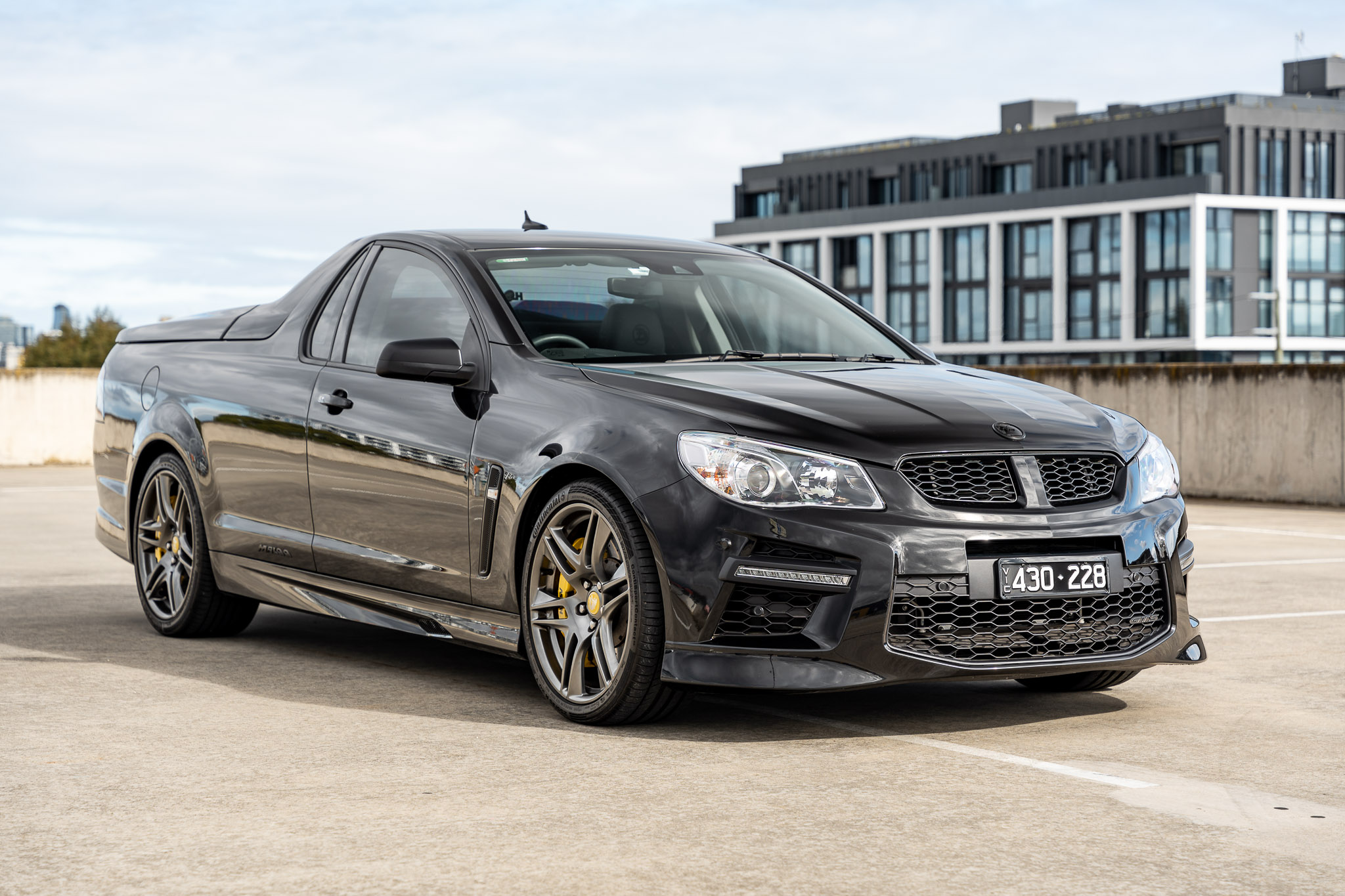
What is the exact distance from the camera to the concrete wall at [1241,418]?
18.1 meters

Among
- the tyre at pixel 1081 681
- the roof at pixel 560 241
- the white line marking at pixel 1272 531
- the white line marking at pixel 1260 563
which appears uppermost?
the roof at pixel 560 241

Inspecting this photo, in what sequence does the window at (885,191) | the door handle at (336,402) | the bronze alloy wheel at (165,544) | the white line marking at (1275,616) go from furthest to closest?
the window at (885,191)
the white line marking at (1275,616)
the bronze alloy wheel at (165,544)
the door handle at (336,402)

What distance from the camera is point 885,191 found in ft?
321

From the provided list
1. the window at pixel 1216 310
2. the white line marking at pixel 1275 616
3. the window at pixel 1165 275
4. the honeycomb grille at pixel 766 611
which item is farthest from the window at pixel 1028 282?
the honeycomb grille at pixel 766 611

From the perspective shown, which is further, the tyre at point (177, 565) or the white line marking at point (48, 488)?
the white line marking at point (48, 488)

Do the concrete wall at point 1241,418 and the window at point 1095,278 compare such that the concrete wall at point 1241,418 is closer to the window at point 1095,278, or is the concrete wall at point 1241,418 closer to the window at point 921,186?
the window at point 1095,278

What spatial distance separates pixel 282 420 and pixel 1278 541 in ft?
29.6

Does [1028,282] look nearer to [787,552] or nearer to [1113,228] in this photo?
[1113,228]

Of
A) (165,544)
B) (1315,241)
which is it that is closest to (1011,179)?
(1315,241)

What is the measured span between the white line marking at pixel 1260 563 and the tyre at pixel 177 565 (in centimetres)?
631

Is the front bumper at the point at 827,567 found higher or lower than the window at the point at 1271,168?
lower

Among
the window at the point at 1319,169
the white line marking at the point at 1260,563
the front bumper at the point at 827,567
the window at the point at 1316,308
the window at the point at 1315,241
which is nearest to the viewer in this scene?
the front bumper at the point at 827,567

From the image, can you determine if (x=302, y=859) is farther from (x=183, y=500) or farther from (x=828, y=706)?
(x=183, y=500)

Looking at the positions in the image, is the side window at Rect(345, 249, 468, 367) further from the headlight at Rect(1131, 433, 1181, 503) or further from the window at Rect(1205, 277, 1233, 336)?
the window at Rect(1205, 277, 1233, 336)
